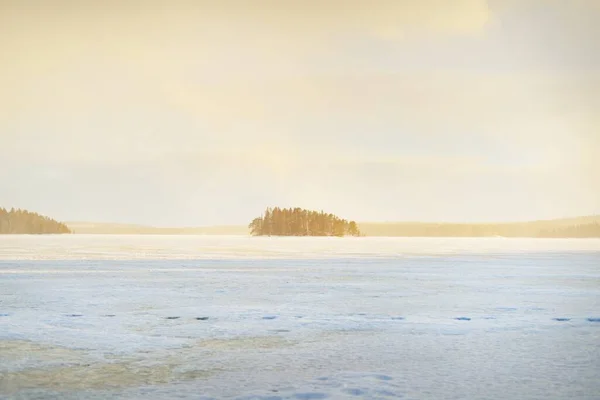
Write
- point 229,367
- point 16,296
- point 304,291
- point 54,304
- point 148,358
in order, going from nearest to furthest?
point 229,367
point 148,358
point 54,304
point 16,296
point 304,291

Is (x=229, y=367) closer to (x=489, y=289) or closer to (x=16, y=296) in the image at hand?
(x=16, y=296)

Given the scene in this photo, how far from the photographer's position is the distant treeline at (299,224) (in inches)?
4577

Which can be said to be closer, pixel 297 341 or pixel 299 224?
pixel 297 341

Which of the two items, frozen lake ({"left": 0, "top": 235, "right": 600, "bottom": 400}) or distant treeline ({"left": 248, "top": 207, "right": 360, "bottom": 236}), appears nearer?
frozen lake ({"left": 0, "top": 235, "right": 600, "bottom": 400})

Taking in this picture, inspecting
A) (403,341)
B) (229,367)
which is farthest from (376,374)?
(403,341)

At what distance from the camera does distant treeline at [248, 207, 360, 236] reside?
116250 mm

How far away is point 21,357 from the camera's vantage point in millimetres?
5906

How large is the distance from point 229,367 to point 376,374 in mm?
1266

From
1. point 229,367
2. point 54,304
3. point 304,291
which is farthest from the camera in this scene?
point 304,291

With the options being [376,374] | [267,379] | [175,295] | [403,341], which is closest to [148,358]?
[267,379]

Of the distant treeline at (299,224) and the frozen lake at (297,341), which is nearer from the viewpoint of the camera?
the frozen lake at (297,341)

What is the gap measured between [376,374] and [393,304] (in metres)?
5.21

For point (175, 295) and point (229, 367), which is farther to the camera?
point (175, 295)

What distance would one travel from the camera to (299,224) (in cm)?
11719
